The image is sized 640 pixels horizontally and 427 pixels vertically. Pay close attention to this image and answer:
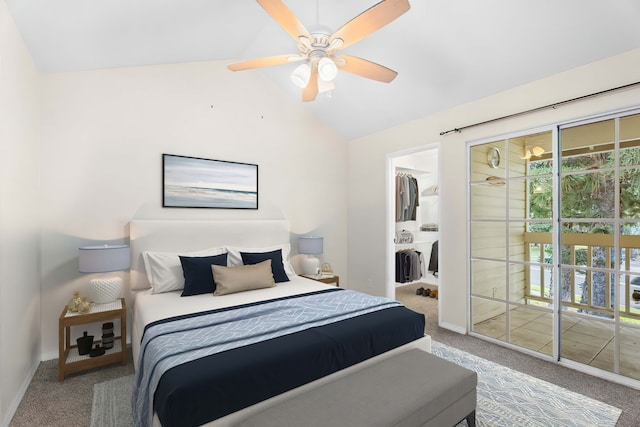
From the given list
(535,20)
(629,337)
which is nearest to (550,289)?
(629,337)

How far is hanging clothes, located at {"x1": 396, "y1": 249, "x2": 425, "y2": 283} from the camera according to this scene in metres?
5.03

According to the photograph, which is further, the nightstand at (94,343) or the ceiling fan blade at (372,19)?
the nightstand at (94,343)

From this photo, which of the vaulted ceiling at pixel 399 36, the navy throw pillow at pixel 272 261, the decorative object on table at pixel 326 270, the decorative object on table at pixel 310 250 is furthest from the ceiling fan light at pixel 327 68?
the decorative object on table at pixel 326 270

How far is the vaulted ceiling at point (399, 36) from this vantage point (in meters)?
2.25

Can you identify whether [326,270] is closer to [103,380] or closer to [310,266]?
[310,266]

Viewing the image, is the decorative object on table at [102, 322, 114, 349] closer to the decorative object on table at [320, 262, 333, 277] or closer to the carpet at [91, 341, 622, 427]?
the carpet at [91, 341, 622, 427]

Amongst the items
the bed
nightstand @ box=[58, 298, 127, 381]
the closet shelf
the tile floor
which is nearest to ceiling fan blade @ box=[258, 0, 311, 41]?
the bed

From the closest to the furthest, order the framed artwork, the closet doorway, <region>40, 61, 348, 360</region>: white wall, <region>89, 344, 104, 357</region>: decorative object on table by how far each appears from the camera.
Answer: <region>89, 344, 104, 357</region>: decorative object on table
<region>40, 61, 348, 360</region>: white wall
the framed artwork
the closet doorway

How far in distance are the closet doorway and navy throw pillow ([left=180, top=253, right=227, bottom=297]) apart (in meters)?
2.41

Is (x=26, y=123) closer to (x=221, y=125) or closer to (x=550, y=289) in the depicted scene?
(x=221, y=125)

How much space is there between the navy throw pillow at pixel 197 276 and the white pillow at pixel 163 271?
0.38 ft

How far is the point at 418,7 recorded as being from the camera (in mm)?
2549

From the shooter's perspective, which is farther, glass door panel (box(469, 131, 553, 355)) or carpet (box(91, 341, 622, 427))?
glass door panel (box(469, 131, 553, 355))

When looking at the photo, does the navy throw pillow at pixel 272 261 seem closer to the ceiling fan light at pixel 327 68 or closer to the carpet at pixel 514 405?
the carpet at pixel 514 405
